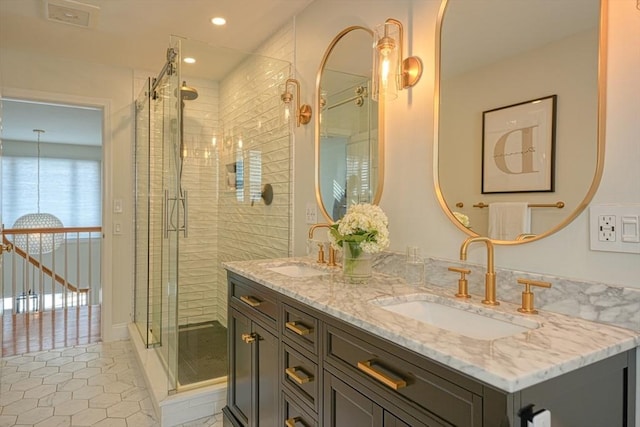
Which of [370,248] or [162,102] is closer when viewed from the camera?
[370,248]

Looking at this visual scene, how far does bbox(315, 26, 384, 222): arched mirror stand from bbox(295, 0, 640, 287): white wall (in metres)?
0.08

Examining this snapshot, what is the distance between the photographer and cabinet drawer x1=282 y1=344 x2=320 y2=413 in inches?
51.7

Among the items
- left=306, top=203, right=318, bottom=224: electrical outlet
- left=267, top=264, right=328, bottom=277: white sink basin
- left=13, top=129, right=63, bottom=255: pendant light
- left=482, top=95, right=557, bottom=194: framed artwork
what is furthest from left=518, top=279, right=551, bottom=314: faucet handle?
left=13, top=129, right=63, bottom=255: pendant light

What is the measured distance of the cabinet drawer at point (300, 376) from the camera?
131 cm

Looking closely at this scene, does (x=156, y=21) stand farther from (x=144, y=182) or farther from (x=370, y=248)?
(x=370, y=248)

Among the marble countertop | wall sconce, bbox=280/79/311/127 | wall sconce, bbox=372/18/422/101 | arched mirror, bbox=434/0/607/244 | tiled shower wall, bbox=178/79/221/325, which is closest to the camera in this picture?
the marble countertop

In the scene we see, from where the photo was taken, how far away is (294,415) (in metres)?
1.44

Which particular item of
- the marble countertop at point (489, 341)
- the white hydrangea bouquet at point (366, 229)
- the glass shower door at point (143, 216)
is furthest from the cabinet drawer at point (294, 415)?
the glass shower door at point (143, 216)

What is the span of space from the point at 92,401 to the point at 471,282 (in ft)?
7.93

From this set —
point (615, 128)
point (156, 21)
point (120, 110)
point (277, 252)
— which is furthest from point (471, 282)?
point (120, 110)

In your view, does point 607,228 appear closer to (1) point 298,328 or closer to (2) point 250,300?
(1) point 298,328

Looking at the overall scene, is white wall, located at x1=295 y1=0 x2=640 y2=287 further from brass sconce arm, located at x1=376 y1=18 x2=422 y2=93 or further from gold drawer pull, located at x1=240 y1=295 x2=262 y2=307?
gold drawer pull, located at x1=240 y1=295 x2=262 y2=307

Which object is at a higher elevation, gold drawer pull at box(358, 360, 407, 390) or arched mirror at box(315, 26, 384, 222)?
arched mirror at box(315, 26, 384, 222)

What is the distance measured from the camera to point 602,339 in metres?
0.91
